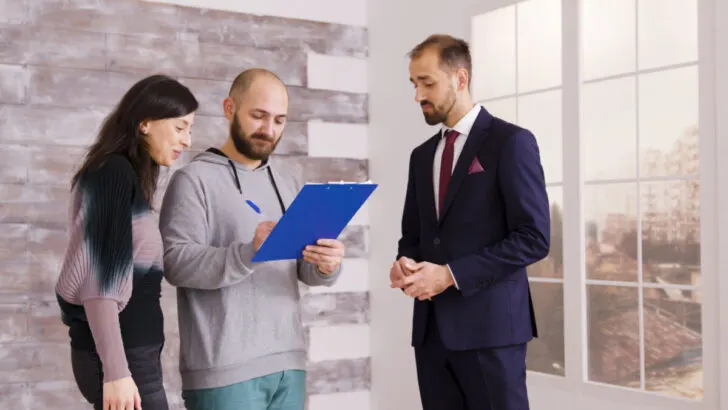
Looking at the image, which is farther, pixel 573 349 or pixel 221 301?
pixel 573 349

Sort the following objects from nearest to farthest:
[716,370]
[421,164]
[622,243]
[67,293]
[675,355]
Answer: [67,293] < [421,164] < [716,370] < [675,355] < [622,243]

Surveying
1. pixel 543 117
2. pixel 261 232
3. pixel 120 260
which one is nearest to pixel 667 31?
pixel 543 117

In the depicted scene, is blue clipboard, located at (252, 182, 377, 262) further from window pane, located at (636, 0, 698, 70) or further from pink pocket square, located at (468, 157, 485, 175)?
window pane, located at (636, 0, 698, 70)

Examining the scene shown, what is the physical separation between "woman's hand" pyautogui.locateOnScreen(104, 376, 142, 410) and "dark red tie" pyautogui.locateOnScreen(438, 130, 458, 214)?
1.08m

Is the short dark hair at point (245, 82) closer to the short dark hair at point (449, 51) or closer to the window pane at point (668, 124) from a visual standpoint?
the short dark hair at point (449, 51)

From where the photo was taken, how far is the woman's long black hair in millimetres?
2215

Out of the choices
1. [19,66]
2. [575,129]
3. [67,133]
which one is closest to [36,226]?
[67,133]

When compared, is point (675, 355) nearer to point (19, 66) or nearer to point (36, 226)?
point (36, 226)

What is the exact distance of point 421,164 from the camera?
2.86 metres

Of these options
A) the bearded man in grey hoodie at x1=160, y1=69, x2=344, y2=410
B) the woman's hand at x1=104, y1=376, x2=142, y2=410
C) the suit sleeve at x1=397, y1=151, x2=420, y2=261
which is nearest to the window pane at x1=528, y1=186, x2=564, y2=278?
the suit sleeve at x1=397, y1=151, x2=420, y2=261

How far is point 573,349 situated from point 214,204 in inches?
77.7

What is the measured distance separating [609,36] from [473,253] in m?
1.64

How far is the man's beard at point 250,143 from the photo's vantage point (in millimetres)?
2521

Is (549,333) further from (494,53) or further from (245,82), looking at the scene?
(245,82)
